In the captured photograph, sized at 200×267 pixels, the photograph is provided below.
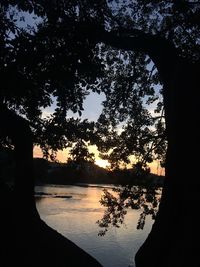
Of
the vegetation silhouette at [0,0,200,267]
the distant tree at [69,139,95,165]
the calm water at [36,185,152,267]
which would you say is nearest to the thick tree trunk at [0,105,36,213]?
the vegetation silhouette at [0,0,200,267]

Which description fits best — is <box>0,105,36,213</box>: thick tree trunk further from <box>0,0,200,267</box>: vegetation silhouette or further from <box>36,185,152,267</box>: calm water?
<box>36,185,152,267</box>: calm water

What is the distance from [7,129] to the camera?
6934 mm

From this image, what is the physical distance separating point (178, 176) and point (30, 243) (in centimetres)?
279

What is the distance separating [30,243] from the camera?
19.1 feet

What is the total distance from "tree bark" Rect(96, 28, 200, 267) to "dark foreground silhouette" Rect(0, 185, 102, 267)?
1.27 metres

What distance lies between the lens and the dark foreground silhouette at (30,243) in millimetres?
5551

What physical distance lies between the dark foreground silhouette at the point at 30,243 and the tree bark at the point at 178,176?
49.8 inches

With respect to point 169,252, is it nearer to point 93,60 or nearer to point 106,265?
point 93,60

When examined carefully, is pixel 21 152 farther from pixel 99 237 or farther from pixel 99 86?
pixel 99 237

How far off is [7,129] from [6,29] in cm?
282

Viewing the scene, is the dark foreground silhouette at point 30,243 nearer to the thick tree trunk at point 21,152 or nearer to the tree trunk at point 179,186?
the thick tree trunk at point 21,152

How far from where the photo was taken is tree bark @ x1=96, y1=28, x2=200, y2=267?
5.38 meters

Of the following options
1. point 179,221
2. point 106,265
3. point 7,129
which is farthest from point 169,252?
point 106,265

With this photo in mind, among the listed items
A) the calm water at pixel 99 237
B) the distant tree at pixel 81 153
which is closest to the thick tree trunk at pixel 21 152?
the distant tree at pixel 81 153
